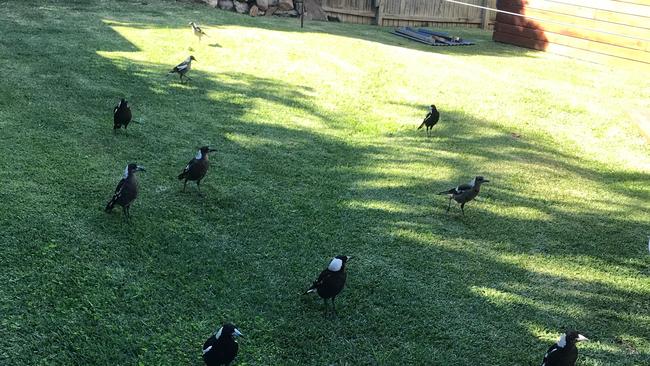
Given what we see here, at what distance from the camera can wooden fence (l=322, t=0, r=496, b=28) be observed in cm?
2023

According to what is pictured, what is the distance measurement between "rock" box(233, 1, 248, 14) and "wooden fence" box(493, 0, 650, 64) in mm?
8159

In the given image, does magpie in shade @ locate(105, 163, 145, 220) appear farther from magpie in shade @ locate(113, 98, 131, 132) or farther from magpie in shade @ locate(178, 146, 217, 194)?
magpie in shade @ locate(113, 98, 131, 132)

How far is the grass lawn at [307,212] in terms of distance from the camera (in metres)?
4.71

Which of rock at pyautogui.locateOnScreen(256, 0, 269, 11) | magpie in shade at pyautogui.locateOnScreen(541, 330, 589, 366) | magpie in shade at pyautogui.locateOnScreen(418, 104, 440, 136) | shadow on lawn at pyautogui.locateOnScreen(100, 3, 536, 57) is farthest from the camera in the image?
rock at pyautogui.locateOnScreen(256, 0, 269, 11)

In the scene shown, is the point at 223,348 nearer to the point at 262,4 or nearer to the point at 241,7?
the point at 241,7

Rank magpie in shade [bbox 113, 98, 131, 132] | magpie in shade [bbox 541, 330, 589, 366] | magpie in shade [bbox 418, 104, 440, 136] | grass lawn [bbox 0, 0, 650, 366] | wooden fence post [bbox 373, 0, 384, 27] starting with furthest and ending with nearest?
wooden fence post [bbox 373, 0, 384, 27], magpie in shade [bbox 418, 104, 440, 136], magpie in shade [bbox 113, 98, 131, 132], grass lawn [bbox 0, 0, 650, 366], magpie in shade [bbox 541, 330, 589, 366]

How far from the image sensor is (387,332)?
485 cm

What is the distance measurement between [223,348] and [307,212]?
2940mm

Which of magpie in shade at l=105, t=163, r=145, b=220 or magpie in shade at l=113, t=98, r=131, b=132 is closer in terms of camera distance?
magpie in shade at l=105, t=163, r=145, b=220

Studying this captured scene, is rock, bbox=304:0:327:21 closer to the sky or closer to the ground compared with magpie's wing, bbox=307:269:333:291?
closer to the sky

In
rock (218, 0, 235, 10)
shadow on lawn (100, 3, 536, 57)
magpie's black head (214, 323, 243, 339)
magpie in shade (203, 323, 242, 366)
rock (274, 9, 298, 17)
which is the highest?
rock (218, 0, 235, 10)

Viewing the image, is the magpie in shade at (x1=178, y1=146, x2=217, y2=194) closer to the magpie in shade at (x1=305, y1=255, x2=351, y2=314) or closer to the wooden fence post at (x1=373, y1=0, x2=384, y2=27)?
the magpie in shade at (x1=305, y1=255, x2=351, y2=314)

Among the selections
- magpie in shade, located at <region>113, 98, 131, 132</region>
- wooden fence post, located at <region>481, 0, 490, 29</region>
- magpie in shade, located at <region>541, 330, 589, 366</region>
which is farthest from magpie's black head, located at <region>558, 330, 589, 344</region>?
wooden fence post, located at <region>481, 0, 490, 29</region>

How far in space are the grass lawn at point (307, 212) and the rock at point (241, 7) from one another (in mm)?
5821
